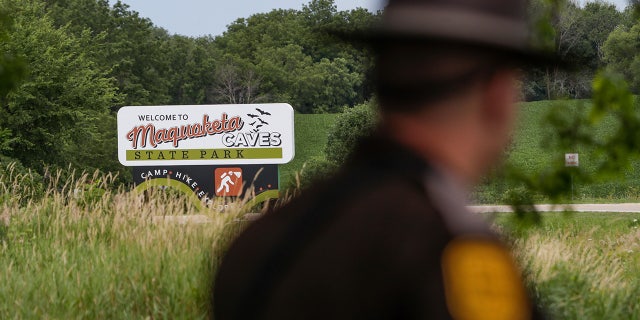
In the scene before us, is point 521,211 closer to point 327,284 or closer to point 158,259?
point 327,284

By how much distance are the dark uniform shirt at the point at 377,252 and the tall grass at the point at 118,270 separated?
3.58m

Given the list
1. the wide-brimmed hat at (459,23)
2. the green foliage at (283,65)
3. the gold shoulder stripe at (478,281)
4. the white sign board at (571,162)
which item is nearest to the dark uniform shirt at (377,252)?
the gold shoulder stripe at (478,281)

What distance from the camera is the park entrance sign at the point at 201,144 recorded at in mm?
23859

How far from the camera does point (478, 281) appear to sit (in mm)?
877

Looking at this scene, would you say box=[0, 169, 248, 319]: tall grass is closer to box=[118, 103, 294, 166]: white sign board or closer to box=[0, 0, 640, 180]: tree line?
box=[0, 0, 640, 180]: tree line

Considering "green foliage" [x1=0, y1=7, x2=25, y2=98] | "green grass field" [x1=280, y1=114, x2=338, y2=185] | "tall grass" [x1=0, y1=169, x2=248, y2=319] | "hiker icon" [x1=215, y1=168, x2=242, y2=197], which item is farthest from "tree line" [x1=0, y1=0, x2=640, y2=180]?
"hiker icon" [x1=215, y1=168, x2=242, y2=197]

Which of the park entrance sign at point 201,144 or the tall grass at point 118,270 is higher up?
the park entrance sign at point 201,144

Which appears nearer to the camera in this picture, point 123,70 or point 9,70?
point 9,70

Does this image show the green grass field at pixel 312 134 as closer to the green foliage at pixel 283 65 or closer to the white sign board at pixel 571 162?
the green foliage at pixel 283 65

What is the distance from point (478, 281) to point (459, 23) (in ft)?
0.90

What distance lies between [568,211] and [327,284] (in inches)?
105

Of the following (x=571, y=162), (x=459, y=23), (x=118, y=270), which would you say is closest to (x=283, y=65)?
(x=118, y=270)

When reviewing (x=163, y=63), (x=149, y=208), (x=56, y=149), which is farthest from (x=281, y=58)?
(x=149, y=208)

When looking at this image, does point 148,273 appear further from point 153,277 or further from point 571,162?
point 571,162
